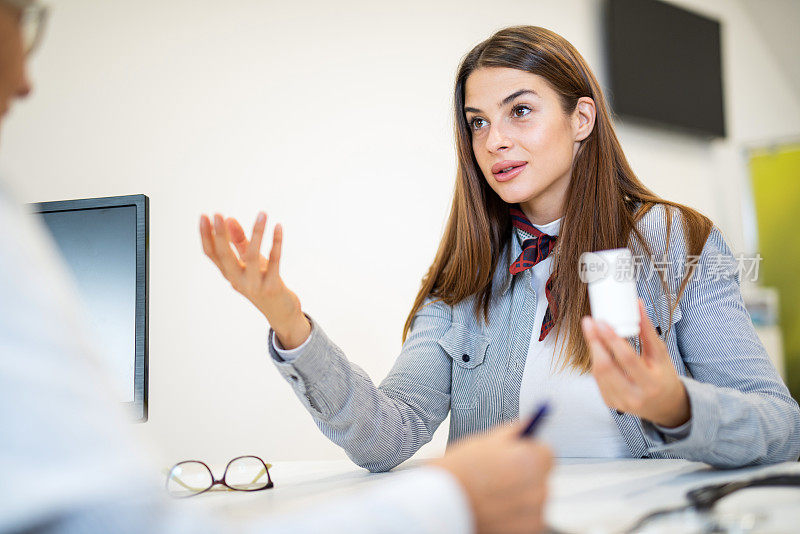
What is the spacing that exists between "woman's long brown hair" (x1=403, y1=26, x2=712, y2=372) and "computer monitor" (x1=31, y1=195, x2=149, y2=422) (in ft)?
2.12

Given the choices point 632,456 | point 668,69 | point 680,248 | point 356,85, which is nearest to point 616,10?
point 668,69

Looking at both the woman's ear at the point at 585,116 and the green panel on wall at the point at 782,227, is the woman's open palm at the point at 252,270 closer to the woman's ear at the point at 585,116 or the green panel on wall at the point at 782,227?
the woman's ear at the point at 585,116

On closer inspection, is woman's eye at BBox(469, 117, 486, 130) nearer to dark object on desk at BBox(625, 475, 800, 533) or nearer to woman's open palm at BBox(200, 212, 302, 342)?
woman's open palm at BBox(200, 212, 302, 342)

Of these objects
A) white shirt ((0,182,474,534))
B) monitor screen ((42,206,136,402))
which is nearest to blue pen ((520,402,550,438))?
white shirt ((0,182,474,534))

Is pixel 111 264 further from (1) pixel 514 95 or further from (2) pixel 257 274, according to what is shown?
(1) pixel 514 95

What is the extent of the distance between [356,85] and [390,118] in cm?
18

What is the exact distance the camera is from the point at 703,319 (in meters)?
1.17

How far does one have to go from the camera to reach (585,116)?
151 centimetres

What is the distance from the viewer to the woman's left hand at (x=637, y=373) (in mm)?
800

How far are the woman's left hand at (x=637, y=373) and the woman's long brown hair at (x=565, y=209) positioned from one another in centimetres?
39

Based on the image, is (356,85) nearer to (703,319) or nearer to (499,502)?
(703,319)

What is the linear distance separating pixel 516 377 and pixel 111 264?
2.60 ft

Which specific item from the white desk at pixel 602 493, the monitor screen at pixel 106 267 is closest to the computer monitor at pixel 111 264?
the monitor screen at pixel 106 267

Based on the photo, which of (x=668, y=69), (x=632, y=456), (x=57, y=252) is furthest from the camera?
(x=668, y=69)
